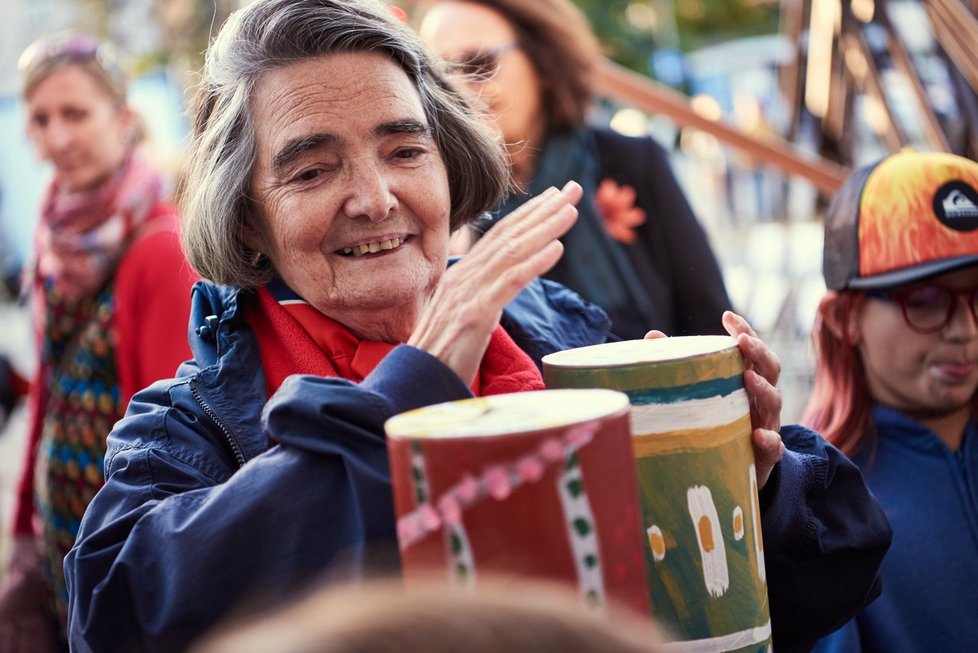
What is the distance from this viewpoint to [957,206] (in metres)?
2.37

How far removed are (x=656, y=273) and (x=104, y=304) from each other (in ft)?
4.89

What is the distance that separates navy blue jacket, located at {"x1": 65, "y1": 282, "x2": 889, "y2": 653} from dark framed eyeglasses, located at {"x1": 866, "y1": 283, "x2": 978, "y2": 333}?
0.69 m

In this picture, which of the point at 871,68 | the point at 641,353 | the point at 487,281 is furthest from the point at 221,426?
the point at 871,68

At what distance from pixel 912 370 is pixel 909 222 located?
11.4 inches

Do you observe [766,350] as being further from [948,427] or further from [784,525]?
[948,427]

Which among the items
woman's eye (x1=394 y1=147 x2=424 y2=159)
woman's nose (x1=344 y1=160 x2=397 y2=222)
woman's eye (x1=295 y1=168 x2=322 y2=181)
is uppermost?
woman's eye (x1=394 y1=147 x2=424 y2=159)

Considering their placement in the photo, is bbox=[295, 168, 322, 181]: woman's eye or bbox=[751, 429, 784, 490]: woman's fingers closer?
→ bbox=[751, 429, 784, 490]: woman's fingers

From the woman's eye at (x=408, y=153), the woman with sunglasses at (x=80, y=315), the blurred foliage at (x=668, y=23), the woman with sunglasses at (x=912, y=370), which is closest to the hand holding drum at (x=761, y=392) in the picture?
the woman's eye at (x=408, y=153)

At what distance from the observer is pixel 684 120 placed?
16.0ft

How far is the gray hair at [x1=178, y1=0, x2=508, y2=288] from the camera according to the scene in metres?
1.85

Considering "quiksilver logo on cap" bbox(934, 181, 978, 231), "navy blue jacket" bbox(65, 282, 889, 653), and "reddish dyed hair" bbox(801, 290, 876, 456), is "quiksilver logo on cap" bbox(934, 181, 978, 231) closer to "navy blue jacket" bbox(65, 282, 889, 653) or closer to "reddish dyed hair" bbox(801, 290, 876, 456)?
"reddish dyed hair" bbox(801, 290, 876, 456)

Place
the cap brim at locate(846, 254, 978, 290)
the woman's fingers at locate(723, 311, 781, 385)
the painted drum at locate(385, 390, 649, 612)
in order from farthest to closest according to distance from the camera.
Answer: the cap brim at locate(846, 254, 978, 290), the woman's fingers at locate(723, 311, 781, 385), the painted drum at locate(385, 390, 649, 612)

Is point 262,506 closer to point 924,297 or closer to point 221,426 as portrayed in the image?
point 221,426

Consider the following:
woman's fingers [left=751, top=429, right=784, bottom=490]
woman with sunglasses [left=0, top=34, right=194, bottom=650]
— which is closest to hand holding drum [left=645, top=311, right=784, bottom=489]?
woman's fingers [left=751, top=429, right=784, bottom=490]
